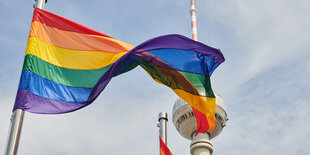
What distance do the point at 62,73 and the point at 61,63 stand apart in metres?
0.32

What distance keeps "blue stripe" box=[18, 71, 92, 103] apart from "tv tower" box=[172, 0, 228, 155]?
1388 inches

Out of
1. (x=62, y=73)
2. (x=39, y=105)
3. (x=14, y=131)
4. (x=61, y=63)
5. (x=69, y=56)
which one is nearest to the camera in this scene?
(x=14, y=131)

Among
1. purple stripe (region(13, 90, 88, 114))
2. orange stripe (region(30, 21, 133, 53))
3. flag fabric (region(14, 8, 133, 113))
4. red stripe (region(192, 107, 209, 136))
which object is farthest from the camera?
red stripe (region(192, 107, 209, 136))

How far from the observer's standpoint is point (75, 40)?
1144 cm

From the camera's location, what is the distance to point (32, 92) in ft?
31.9

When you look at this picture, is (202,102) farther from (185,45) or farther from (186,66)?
(185,45)

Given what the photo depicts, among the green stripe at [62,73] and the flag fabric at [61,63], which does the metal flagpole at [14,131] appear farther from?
the green stripe at [62,73]

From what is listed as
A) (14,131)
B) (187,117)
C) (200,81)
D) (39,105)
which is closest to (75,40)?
(39,105)

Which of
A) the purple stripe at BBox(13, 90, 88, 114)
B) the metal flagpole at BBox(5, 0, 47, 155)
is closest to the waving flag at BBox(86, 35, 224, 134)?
the purple stripe at BBox(13, 90, 88, 114)

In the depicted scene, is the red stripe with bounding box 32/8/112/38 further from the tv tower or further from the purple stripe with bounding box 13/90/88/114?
the tv tower

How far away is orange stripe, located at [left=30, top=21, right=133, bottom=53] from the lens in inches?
430

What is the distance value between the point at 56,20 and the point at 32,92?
2264mm

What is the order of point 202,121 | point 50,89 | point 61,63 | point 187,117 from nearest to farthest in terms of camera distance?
point 50,89 < point 61,63 < point 202,121 < point 187,117

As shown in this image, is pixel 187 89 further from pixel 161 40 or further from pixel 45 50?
pixel 45 50
